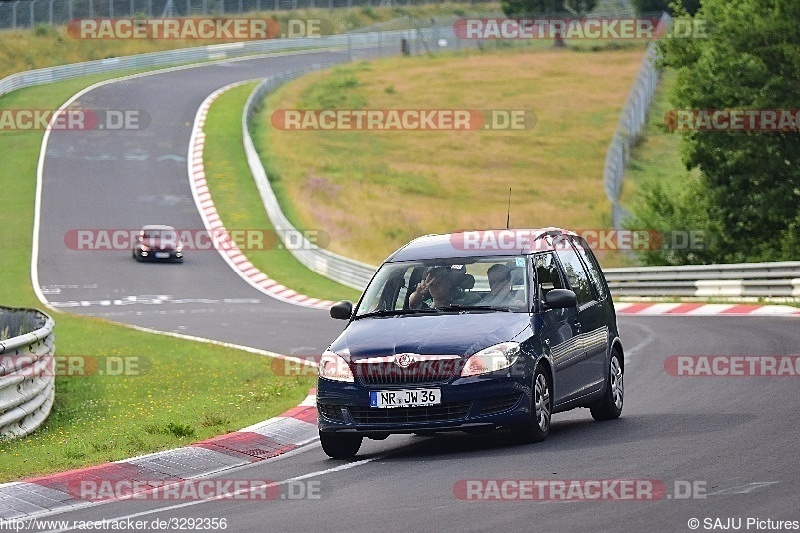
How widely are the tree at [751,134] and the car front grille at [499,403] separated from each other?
23737 millimetres

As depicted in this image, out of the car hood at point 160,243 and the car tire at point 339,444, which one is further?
the car hood at point 160,243

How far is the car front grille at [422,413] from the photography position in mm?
11305

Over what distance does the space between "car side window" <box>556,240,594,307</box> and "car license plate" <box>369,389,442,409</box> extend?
8.12 ft

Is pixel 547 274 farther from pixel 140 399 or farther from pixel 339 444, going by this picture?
pixel 140 399

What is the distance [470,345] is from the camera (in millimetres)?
11352

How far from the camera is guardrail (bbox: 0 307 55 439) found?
14.1 meters

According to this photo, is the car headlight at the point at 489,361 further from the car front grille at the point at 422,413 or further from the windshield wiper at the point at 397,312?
the windshield wiper at the point at 397,312

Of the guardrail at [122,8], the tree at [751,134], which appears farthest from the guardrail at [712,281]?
the guardrail at [122,8]

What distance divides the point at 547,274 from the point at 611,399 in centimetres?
154

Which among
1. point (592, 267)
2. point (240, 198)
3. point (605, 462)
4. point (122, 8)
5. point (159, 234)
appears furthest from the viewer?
point (122, 8)

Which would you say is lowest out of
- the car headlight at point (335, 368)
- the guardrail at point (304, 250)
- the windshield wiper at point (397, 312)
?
the guardrail at point (304, 250)

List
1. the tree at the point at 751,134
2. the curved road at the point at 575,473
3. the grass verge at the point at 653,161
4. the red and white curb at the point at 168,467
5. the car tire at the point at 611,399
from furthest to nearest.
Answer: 1. the grass verge at the point at 653,161
2. the tree at the point at 751,134
3. the car tire at the point at 611,399
4. the red and white curb at the point at 168,467
5. the curved road at the point at 575,473

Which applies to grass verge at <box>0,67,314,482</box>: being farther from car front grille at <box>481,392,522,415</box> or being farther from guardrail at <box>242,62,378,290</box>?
guardrail at <box>242,62,378,290</box>

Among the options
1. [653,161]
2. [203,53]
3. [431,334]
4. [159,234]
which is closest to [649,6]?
[203,53]
